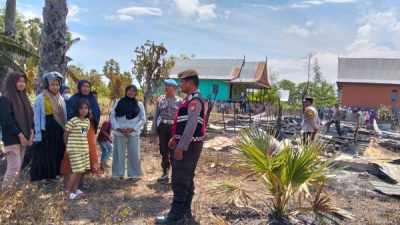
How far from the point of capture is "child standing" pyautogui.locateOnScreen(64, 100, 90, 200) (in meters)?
5.29

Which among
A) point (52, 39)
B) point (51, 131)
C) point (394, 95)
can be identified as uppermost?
point (52, 39)

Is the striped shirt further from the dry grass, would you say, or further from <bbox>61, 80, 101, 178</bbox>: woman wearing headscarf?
the dry grass

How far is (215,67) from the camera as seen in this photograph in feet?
129

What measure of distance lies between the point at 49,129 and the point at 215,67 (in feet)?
112

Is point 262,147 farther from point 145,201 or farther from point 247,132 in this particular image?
point 145,201

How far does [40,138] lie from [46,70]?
98.6 inches

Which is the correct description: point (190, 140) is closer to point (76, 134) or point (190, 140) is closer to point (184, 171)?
point (184, 171)

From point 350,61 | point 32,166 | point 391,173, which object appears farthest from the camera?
point 350,61

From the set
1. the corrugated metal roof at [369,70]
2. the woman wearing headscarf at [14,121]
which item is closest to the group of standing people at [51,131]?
the woman wearing headscarf at [14,121]

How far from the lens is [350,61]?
40781mm

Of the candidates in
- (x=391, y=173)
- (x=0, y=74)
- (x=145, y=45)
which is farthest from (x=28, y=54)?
(x=391, y=173)

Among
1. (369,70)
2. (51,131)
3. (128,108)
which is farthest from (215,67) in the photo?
(51,131)

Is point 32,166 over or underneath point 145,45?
underneath

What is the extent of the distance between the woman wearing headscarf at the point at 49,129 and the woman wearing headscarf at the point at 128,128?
93cm
